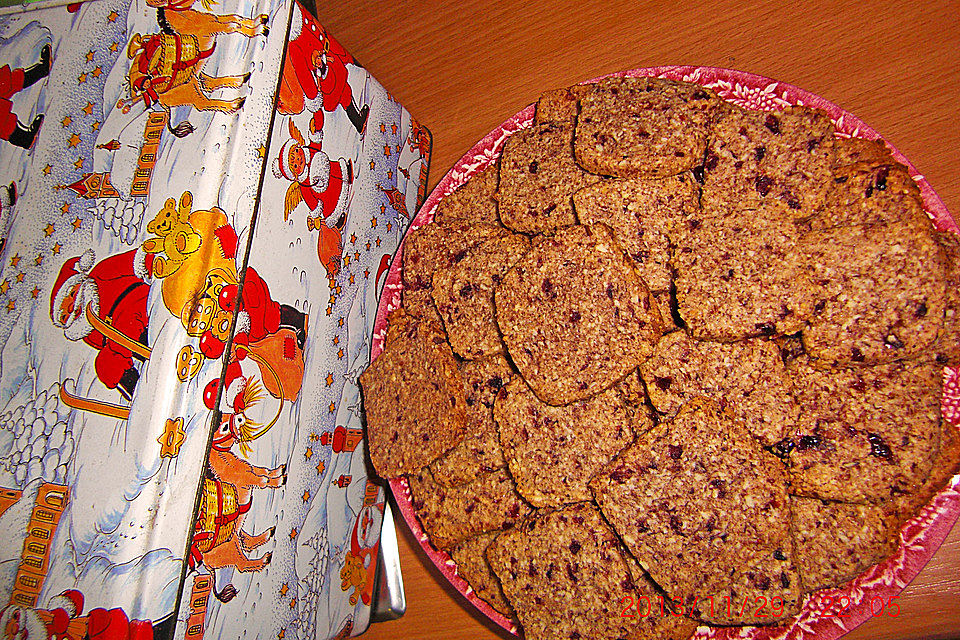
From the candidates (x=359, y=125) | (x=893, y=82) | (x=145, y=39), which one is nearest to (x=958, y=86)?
(x=893, y=82)

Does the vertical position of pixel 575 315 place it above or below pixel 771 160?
below

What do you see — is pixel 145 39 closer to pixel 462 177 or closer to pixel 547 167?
pixel 462 177

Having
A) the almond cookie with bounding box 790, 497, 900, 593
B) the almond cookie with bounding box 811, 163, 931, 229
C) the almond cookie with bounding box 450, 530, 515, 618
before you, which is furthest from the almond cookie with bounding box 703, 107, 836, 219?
the almond cookie with bounding box 450, 530, 515, 618

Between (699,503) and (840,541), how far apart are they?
0.22 metres

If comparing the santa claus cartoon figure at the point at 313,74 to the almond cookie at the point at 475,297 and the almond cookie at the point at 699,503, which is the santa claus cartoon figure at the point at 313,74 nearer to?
the almond cookie at the point at 475,297

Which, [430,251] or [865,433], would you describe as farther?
[430,251]

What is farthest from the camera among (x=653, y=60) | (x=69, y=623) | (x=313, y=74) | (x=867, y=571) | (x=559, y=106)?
(x=653, y=60)

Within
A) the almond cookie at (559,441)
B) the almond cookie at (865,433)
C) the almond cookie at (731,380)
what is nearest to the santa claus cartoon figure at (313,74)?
the almond cookie at (559,441)

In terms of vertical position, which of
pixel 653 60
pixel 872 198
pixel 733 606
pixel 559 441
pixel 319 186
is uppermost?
pixel 653 60

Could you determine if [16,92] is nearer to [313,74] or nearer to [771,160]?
[313,74]

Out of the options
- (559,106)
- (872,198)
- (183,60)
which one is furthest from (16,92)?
(872,198)

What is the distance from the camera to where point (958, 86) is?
1.10 meters

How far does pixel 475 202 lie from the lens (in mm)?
1175

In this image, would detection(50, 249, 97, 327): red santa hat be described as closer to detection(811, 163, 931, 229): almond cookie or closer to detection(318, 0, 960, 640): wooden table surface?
detection(318, 0, 960, 640): wooden table surface
